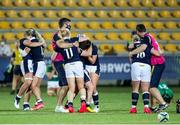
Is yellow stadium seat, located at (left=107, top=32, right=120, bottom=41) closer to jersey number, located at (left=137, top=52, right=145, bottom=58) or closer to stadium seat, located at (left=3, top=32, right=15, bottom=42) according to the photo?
stadium seat, located at (left=3, top=32, right=15, bottom=42)

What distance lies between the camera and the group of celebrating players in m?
17.6

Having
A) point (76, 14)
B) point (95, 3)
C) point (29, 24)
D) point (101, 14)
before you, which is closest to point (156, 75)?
point (29, 24)

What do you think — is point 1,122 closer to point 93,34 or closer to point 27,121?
point 27,121

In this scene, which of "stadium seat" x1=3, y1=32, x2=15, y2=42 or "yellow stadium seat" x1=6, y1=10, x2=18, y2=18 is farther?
"yellow stadium seat" x1=6, y1=10, x2=18, y2=18

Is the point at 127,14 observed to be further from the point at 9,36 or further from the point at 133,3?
the point at 9,36

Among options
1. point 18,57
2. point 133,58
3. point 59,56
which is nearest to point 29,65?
point 59,56

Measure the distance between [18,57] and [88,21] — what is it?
8.27 metres

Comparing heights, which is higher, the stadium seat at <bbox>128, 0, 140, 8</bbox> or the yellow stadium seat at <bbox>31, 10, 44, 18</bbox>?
the stadium seat at <bbox>128, 0, 140, 8</bbox>

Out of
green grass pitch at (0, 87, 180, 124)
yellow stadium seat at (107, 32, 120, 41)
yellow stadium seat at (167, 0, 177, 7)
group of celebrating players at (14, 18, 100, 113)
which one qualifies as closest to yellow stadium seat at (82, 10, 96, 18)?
yellow stadium seat at (107, 32, 120, 41)

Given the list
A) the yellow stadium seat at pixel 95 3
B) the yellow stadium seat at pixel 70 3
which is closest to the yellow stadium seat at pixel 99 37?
the yellow stadium seat at pixel 95 3

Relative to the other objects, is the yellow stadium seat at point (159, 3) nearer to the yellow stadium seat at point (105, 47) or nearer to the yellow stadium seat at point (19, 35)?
the yellow stadium seat at point (105, 47)

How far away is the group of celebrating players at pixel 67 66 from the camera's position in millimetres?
17625

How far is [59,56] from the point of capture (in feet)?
60.3

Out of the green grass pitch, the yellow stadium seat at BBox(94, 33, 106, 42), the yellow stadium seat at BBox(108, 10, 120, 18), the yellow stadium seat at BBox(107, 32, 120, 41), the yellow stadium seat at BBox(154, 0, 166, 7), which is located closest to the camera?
the green grass pitch
